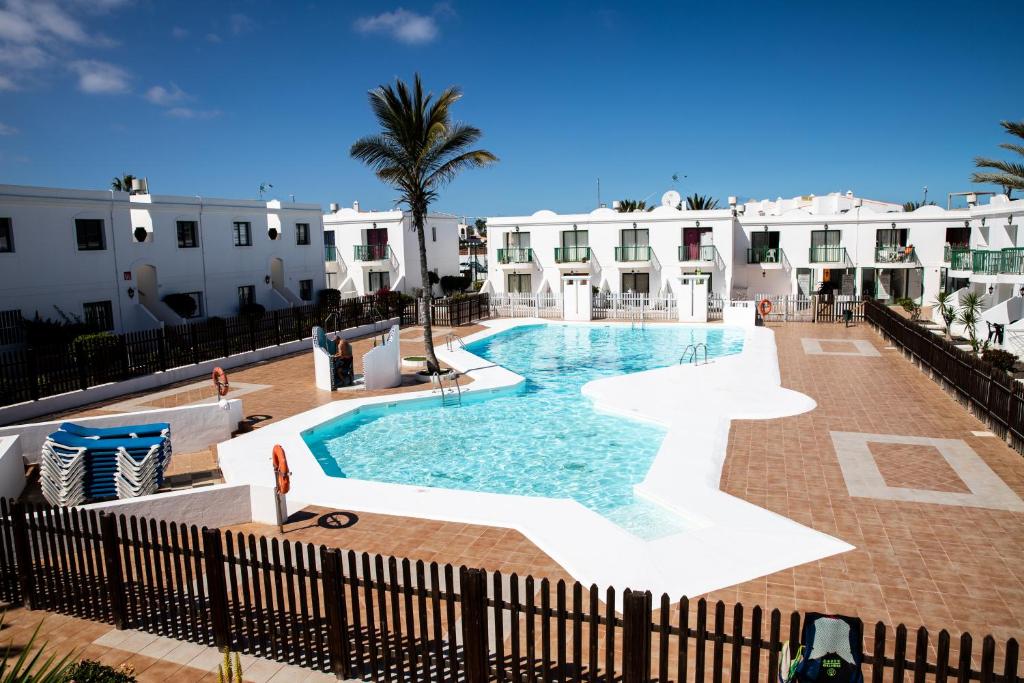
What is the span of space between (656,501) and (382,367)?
10.7m

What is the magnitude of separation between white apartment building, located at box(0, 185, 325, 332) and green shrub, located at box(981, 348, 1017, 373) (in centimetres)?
2795

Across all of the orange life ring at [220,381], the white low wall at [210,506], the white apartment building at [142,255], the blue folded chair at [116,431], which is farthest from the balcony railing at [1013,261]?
the white apartment building at [142,255]

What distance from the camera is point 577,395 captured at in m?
19.0

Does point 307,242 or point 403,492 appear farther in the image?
point 307,242

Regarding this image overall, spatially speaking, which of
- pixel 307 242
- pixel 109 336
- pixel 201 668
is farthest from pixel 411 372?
pixel 307 242

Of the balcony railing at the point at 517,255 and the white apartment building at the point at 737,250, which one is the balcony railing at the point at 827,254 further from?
the balcony railing at the point at 517,255

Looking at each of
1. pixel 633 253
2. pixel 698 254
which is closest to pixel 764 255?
pixel 698 254

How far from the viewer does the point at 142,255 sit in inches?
1066

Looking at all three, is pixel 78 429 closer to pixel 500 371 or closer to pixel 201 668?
pixel 201 668

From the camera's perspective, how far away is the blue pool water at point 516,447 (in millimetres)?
12398

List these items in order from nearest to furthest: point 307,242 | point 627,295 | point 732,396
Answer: point 732,396 → point 627,295 → point 307,242

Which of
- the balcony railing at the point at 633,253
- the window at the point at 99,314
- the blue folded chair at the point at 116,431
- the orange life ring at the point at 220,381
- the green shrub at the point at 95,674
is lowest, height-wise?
the green shrub at the point at 95,674

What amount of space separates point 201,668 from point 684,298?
94.1 feet

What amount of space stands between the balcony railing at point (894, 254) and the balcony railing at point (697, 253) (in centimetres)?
1022
